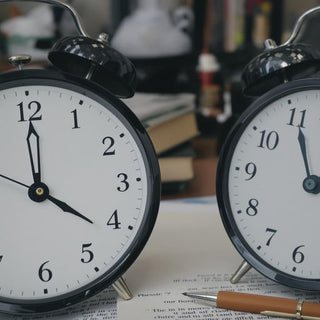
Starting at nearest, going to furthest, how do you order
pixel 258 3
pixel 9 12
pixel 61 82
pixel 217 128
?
pixel 61 82
pixel 217 128
pixel 258 3
pixel 9 12

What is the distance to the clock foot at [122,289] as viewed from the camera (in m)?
0.73

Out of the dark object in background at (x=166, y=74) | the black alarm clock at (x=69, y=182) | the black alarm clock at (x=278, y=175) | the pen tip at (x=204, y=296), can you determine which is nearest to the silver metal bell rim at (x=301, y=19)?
the black alarm clock at (x=278, y=175)

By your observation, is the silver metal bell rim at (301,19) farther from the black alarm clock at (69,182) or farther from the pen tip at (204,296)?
the pen tip at (204,296)

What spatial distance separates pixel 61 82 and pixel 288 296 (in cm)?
37

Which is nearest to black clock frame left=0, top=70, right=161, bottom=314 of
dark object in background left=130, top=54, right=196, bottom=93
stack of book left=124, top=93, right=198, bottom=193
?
stack of book left=124, top=93, right=198, bottom=193

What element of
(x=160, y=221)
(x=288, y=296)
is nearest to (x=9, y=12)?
(x=160, y=221)

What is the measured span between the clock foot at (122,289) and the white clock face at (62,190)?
0.03 metres

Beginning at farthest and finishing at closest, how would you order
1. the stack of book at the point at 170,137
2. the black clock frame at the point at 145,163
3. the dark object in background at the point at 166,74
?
the dark object in background at the point at 166,74 < the stack of book at the point at 170,137 < the black clock frame at the point at 145,163

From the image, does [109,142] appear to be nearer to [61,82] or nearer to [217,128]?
[61,82]

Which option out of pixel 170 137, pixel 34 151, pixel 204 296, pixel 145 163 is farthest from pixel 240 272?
pixel 170 137

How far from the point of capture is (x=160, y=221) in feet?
3.24

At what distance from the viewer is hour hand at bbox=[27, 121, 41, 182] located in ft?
2.23

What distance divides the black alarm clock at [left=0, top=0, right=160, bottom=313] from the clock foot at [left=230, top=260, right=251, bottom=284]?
5.2 inches

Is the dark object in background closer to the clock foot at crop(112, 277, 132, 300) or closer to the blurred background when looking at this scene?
the blurred background
